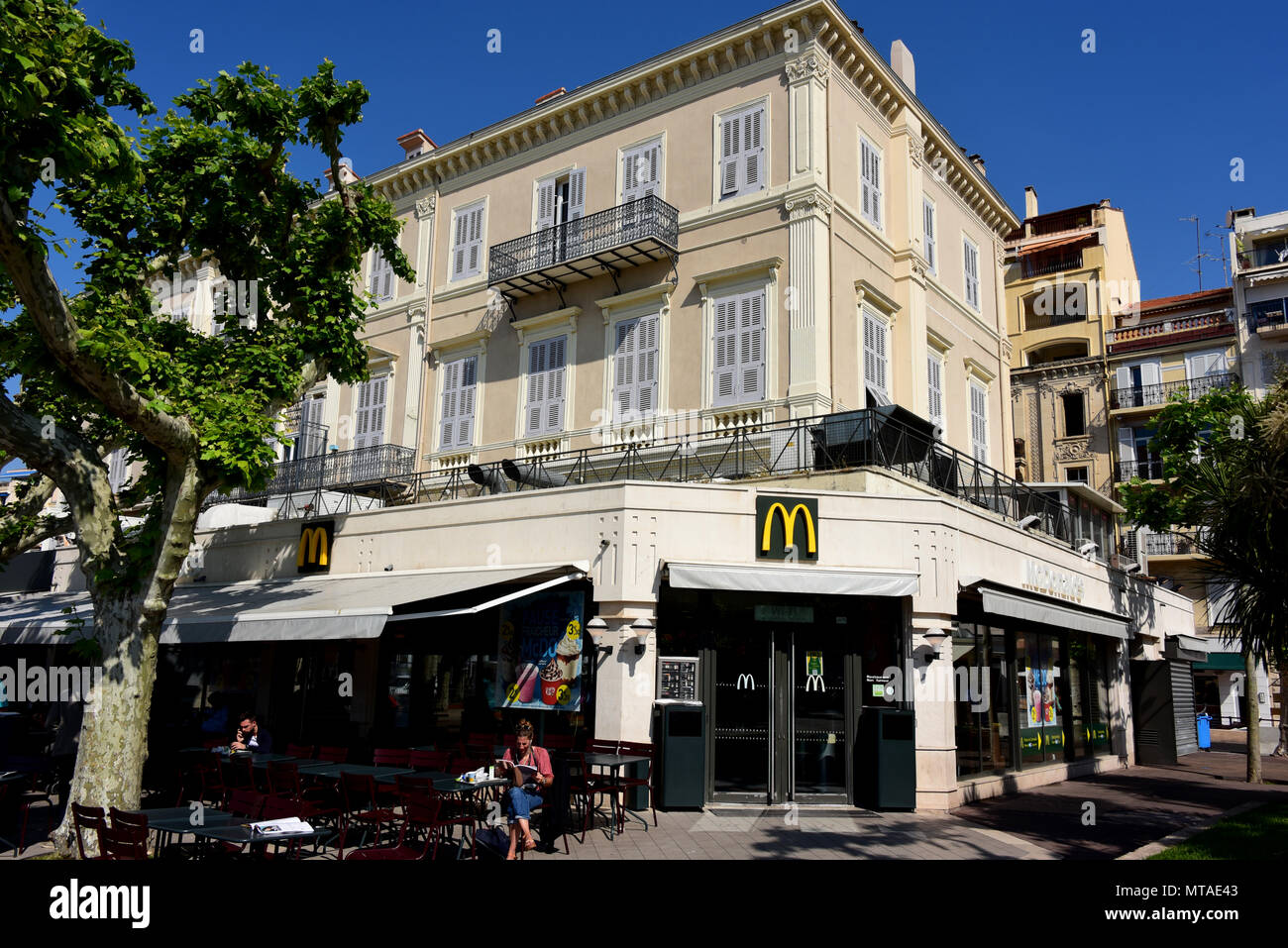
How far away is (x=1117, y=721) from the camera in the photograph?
63.6ft

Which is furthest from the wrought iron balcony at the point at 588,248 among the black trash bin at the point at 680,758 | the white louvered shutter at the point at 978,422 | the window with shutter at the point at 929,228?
the black trash bin at the point at 680,758

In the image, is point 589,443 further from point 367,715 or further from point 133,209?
point 133,209

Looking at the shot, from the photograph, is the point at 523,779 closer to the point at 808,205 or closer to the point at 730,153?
the point at 808,205

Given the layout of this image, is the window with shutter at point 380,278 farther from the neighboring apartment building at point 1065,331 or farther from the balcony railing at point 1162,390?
the balcony railing at point 1162,390

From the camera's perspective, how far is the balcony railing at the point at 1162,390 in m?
32.9

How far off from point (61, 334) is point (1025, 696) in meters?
14.6

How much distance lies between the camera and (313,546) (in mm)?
16125

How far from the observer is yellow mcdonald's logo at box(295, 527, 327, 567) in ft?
52.4

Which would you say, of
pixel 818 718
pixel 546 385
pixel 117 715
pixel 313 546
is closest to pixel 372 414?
pixel 546 385

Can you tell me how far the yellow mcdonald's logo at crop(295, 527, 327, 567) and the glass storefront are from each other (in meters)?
10.6

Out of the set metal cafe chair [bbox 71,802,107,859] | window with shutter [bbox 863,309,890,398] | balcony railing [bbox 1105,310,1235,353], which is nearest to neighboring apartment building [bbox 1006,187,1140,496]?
balcony railing [bbox 1105,310,1235,353]

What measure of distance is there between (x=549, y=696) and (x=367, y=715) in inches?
149

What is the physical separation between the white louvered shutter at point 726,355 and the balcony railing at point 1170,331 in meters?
25.3
